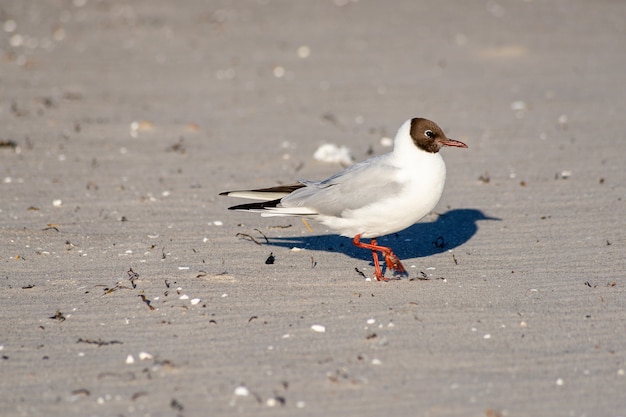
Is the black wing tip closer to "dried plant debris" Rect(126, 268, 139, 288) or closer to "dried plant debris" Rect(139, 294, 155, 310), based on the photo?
"dried plant debris" Rect(126, 268, 139, 288)

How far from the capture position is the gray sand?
4.39 metres

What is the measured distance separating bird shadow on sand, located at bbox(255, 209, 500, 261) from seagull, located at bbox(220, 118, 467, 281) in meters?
0.55

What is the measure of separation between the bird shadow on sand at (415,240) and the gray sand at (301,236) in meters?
0.03

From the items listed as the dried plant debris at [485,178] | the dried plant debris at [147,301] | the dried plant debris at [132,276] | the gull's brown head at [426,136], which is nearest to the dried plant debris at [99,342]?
the dried plant debris at [147,301]

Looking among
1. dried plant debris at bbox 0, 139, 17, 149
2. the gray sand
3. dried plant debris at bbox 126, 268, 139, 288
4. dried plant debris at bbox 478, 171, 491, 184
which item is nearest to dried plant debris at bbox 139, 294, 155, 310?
the gray sand

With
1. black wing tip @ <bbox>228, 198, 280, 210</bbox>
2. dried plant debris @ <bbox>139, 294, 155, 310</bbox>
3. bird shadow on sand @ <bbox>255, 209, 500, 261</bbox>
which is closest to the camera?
dried plant debris @ <bbox>139, 294, 155, 310</bbox>

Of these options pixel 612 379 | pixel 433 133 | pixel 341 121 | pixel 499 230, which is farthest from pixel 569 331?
pixel 341 121

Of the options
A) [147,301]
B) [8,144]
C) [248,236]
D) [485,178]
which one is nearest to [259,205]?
[248,236]

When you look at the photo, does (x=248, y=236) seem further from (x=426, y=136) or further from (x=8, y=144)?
(x=8, y=144)

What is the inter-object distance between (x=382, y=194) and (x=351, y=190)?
246mm

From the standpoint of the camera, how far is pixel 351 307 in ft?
17.5

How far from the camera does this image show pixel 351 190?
5875 mm

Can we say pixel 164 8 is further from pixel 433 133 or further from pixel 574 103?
pixel 433 133

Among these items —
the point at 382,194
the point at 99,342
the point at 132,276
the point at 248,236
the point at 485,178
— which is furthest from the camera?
the point at 485,178
